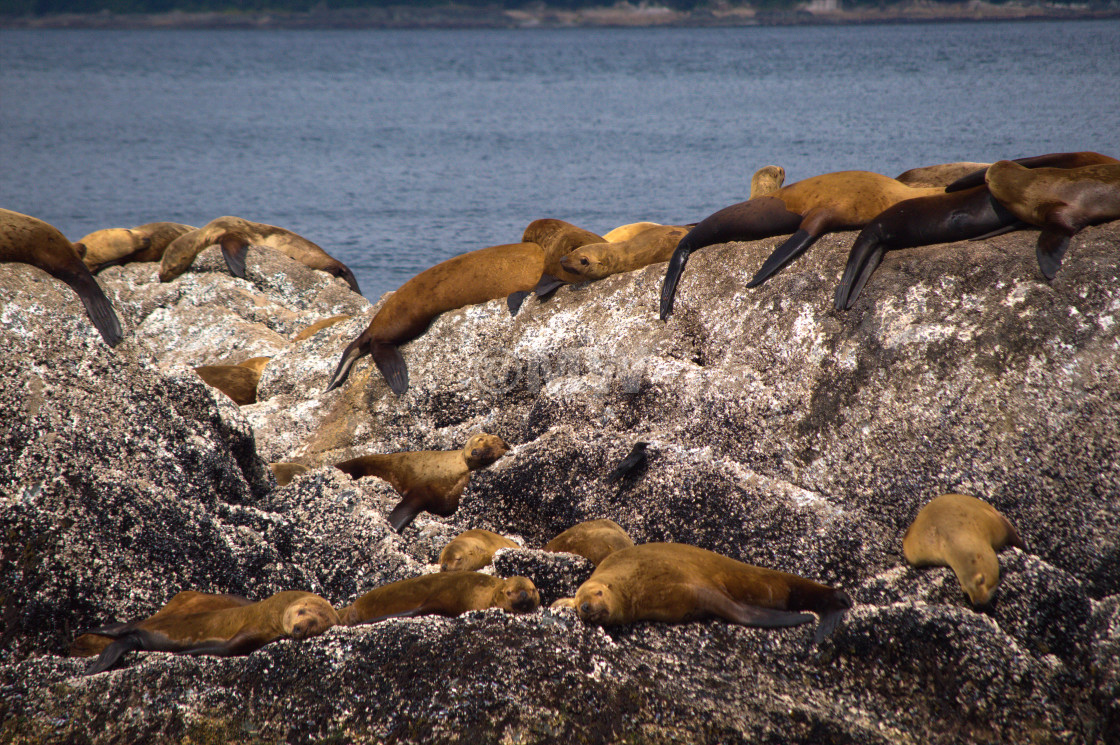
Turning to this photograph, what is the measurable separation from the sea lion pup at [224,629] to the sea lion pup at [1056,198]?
11.6ft

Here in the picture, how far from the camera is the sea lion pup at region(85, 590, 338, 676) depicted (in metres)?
3.31

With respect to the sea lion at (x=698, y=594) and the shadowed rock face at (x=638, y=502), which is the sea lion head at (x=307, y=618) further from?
the sea lion at (x=698, y=594)

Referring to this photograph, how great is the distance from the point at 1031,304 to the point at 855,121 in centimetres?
3495

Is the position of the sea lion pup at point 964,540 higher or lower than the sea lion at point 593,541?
higher

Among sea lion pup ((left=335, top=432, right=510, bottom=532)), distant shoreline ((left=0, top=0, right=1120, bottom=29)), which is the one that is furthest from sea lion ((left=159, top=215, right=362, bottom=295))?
distant shoreline ((left=0, top=0, right=1120, bottom=29))

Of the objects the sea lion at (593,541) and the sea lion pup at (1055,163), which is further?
the sea lion pup at (1055,163)

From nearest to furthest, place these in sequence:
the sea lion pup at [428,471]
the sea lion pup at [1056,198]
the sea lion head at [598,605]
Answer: the sea lion head at [598,605], the sea lion pup at [1056,198], the sea lion pup at [428,471]

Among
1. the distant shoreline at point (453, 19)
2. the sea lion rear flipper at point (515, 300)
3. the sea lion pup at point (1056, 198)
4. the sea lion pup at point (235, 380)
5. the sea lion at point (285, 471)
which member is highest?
the distant shoreline at point (453, 19)

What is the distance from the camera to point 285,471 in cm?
529

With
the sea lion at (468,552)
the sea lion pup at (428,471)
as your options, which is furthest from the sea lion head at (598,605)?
the sea lion pup at (428,471)

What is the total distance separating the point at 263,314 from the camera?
8.94 metres

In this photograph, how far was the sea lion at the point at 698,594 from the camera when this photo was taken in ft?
10.6

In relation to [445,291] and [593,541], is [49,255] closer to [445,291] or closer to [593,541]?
[445,291]

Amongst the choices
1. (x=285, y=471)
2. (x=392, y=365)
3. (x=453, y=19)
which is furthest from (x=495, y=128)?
(x=453, y=19)
